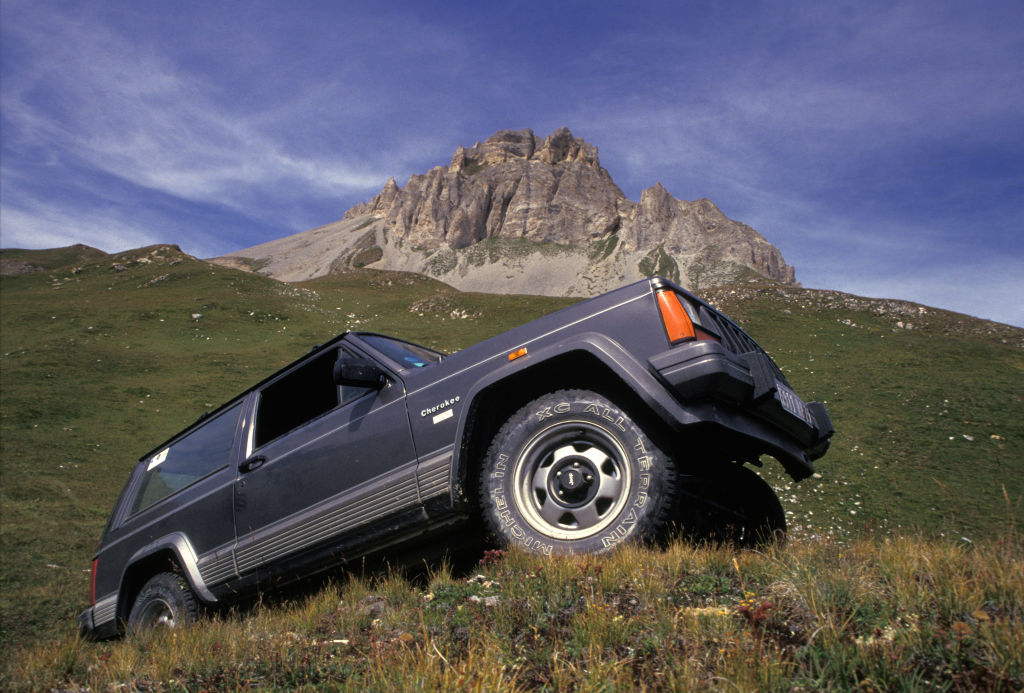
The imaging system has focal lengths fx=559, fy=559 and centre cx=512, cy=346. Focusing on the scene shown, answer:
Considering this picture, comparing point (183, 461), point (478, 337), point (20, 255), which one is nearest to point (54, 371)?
point (478, 337)

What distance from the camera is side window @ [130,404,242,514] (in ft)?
16.1

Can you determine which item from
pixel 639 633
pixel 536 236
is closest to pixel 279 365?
pixel 639 633

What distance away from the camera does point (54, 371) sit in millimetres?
22734

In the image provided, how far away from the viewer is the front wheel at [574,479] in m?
3.18

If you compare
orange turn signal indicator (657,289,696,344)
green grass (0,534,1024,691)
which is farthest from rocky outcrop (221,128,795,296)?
green grass (0,534,1024,691)

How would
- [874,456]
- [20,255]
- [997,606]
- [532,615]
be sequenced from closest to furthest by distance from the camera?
[997,606] < [532,615] < [874,456] < [20,255]

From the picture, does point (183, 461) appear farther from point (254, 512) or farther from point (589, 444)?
point (589, 444)

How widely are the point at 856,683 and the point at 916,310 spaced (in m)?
33.5

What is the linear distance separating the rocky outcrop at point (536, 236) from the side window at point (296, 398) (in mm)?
123416

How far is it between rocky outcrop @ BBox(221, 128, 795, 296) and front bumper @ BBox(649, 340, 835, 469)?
12418cm

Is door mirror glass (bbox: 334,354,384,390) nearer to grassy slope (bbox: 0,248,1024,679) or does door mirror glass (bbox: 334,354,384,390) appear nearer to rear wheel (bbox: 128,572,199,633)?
rear wheel (bbox: 128,572,199,633)

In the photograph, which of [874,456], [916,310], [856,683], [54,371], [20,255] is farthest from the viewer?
[20,255]

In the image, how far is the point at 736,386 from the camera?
10.3 feet

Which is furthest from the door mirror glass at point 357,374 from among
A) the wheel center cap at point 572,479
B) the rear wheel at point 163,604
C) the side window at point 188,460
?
the rear wheel at point 163,604
